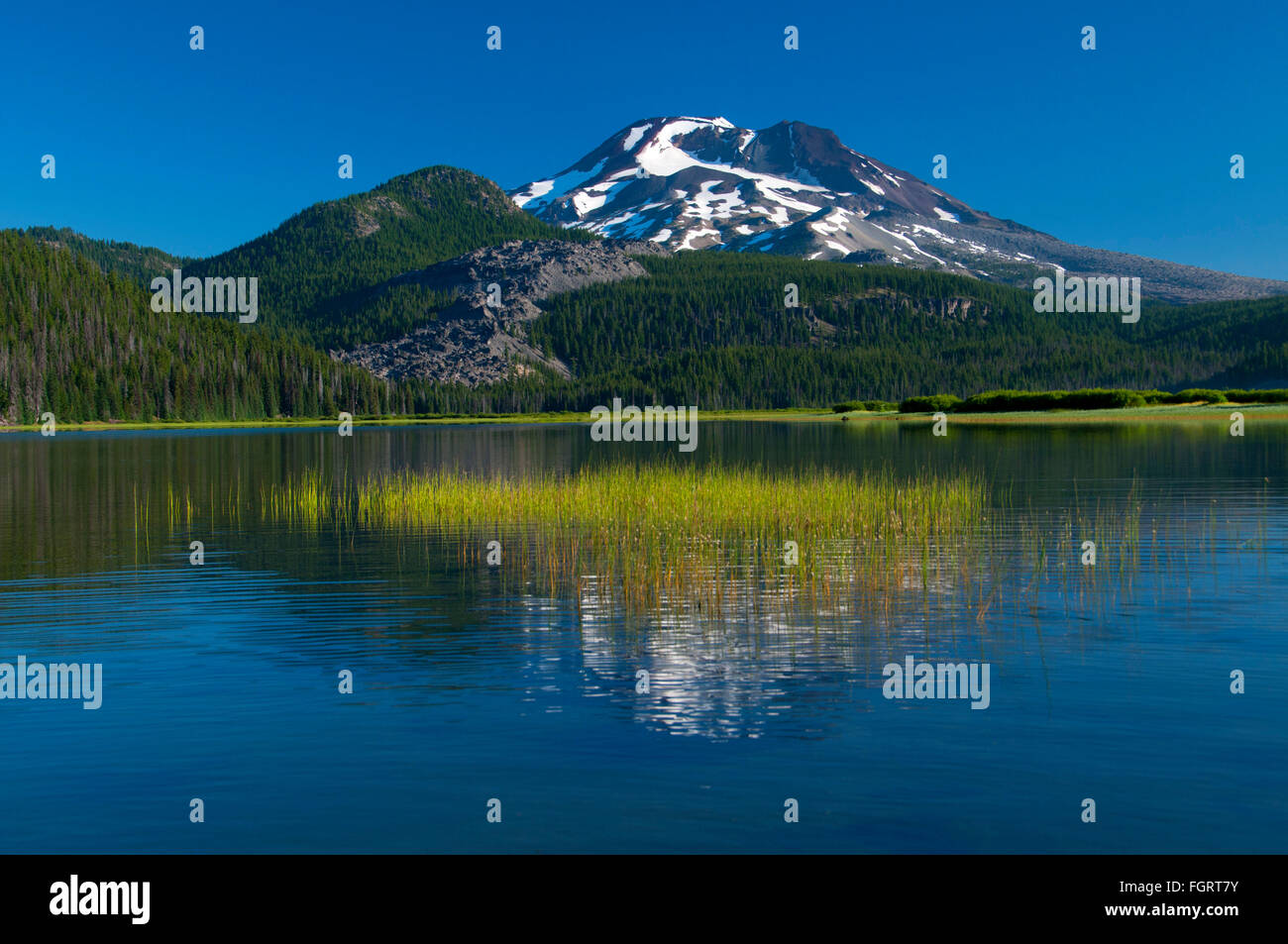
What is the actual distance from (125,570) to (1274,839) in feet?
94.4

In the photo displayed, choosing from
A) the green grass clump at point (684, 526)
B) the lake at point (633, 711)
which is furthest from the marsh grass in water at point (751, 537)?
the lake at point (633, 711)

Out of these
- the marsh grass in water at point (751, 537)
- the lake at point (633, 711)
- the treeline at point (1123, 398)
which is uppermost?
the treeline at point (1123, 398)

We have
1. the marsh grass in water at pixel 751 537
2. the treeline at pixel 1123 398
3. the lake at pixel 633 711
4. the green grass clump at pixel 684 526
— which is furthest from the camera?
the treeline at pixel 1123 398

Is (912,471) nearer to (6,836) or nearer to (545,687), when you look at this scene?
(545,687)

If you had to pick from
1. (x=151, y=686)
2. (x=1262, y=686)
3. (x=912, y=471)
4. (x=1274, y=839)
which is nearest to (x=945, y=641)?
(x=1262, y=686)

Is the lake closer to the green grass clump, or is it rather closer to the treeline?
the green grass clump

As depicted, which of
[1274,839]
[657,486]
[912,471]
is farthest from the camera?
[912,471]

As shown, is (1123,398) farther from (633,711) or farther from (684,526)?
(633,711)

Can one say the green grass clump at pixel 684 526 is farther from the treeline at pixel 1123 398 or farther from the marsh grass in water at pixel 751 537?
the treeline at pixel 1123 398

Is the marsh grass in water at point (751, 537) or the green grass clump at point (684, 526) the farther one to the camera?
the green grass clump at point (684, 526)

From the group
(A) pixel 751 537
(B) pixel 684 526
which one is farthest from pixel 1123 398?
(A) pixel 751 537

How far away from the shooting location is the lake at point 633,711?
482 inches
